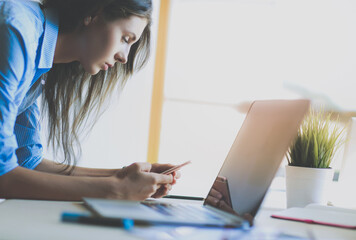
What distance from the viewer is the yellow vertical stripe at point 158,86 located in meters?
3.68

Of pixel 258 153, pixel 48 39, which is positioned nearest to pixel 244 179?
pixel 258 153

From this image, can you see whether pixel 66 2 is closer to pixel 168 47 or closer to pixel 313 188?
pixel 313 188

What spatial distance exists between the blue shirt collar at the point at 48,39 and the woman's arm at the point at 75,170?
0.33m

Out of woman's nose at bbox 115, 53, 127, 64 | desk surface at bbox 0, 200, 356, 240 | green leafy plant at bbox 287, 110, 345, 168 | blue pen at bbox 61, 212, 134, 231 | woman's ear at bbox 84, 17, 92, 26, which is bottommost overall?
desk surface at bbox 0, 200, 356, 240

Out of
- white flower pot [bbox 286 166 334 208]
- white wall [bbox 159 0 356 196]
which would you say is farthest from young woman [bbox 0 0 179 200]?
Result: white wall [bbox 159 0 356 196]

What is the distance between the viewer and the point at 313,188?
1.11 meters

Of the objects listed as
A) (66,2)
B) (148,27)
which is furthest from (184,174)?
(66,2)

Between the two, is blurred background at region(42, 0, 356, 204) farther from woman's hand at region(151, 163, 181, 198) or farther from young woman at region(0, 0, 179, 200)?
woman's hand at region(151, 163, 181, 198)

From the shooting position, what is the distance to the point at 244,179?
0.84 metres

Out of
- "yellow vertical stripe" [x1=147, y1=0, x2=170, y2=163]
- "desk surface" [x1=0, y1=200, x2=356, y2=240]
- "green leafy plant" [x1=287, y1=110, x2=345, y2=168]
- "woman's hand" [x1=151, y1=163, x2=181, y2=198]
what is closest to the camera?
"desk surface" [x1=0, y1=200, x2=356, y2=240]

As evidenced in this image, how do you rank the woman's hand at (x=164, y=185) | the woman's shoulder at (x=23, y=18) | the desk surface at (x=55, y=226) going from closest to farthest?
the desk surface at (x=55, y=226), the woman's shoulder at (x=23, y=18), the woman's hand at (x=164, y=185)

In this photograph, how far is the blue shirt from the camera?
809 millimetres

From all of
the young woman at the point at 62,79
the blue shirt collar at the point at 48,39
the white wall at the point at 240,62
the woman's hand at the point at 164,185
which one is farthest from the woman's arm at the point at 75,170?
the white wall at the point at 240,62

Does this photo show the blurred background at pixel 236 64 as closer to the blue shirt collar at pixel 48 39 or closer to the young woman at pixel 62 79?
the young woman at pixel 62 79
